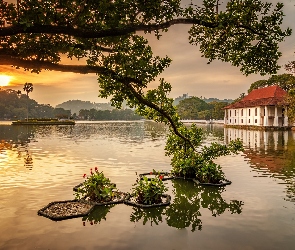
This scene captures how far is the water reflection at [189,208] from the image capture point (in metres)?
11.9

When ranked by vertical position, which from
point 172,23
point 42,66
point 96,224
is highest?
point 172,23

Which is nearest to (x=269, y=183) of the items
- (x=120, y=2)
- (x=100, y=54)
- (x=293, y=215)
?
(x=293, y=215)

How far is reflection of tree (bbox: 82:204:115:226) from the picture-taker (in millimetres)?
11906

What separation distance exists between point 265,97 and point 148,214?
7259cm

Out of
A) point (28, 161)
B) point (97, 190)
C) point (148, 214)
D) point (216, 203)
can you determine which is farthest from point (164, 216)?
point (28, 161)

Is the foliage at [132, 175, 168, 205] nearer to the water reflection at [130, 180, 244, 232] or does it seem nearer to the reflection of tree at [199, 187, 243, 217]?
the water reflection at [130, 180, 244, 232]

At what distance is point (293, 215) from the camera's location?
12211 mm

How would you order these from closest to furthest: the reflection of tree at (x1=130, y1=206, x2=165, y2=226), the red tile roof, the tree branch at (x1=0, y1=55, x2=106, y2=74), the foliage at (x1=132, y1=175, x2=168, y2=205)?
1. the tree branch at (x1=0, y1=55, x2=106, y2=74)
2. the reflection of tree at (x1=130, y1=206, x2=165, y2=226)
3. the foliage at (x1=132, y1=175, x2=168, y2=205)
4. the red tile roof

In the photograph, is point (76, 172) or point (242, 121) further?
point (242, 121)

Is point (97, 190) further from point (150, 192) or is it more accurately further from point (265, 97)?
point (265, 97)

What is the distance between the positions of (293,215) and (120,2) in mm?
10470

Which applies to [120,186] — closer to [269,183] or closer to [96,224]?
[96,224]

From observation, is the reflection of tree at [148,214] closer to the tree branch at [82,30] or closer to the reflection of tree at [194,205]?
the reflection of tree at [194,205]

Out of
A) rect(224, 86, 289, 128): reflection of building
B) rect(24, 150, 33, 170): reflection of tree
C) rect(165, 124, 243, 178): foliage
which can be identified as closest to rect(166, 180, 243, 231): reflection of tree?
rect(165, 124, 243, 178): foliage
